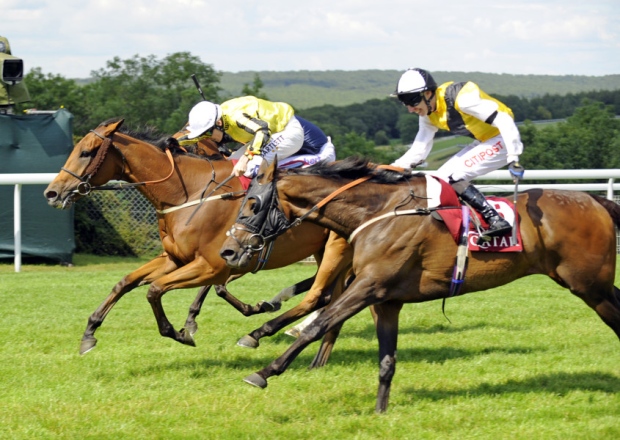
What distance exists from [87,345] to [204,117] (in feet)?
5.77

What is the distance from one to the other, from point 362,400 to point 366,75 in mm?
88010

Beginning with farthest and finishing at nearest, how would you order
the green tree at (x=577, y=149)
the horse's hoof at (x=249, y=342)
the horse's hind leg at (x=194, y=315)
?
1. the green tree at (x=577, y=149)
2. the horse's hind leg at (x=194, y=315)
3. the horse's hoof at (x=249, y=342)

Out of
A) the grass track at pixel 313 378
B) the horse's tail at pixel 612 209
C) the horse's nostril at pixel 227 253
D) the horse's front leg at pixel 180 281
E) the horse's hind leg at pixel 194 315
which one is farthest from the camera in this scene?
the horse's hind leg at pixel 194 315

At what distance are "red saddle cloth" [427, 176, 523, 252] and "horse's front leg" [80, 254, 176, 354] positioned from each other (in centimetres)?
206

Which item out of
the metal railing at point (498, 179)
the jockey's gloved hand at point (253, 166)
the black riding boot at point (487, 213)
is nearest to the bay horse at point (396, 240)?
the black riding boot at point (487, 213)

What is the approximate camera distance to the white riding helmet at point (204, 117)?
6.05m

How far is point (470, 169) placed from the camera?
519 centimetres

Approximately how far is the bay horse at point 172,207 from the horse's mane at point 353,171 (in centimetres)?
117

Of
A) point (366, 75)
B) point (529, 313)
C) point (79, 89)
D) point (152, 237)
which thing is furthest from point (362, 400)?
point (366, 75)

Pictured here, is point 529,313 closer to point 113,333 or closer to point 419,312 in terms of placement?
point 419,312

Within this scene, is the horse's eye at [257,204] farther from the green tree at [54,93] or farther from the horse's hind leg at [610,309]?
the green tree at [54,93]

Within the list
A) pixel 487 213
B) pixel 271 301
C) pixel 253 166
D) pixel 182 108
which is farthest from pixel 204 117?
pixel 182 108

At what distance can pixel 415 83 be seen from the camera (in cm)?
503

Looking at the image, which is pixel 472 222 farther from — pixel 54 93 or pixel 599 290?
pixel 54 93
